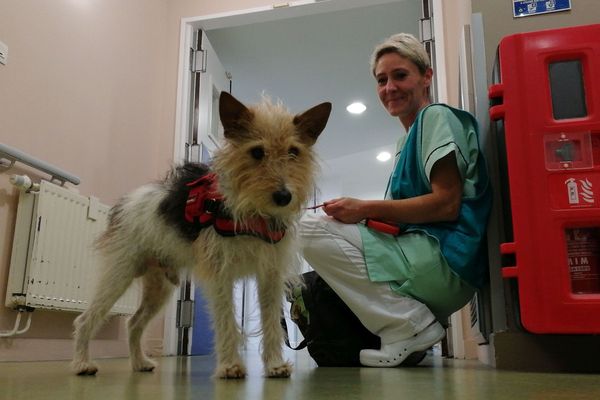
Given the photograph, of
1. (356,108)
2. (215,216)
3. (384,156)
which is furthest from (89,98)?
(384,156)

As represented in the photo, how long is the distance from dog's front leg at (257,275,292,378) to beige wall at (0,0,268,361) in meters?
1.57

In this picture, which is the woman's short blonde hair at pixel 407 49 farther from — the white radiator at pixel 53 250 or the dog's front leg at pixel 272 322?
the white radiator at pixel 53 250

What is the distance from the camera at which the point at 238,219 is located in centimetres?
167

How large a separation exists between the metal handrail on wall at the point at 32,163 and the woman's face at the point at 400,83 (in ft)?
6.02

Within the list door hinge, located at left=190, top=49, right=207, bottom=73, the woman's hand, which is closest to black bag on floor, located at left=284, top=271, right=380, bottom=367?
the woman's hand

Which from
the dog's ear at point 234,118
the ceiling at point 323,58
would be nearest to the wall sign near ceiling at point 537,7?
the dog's ear at point 234,118

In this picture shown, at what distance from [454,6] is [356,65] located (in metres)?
1.94

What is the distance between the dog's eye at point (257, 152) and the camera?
1.64 metres

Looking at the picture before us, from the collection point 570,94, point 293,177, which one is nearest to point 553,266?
point 570,94

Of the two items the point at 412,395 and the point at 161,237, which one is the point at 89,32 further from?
the point at 412,395

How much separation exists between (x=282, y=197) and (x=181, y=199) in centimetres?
44

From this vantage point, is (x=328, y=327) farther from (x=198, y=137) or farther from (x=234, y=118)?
(x=198, y=137)

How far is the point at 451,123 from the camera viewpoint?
6.68 ft

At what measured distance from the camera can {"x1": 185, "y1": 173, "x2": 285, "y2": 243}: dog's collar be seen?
5.53 ft
